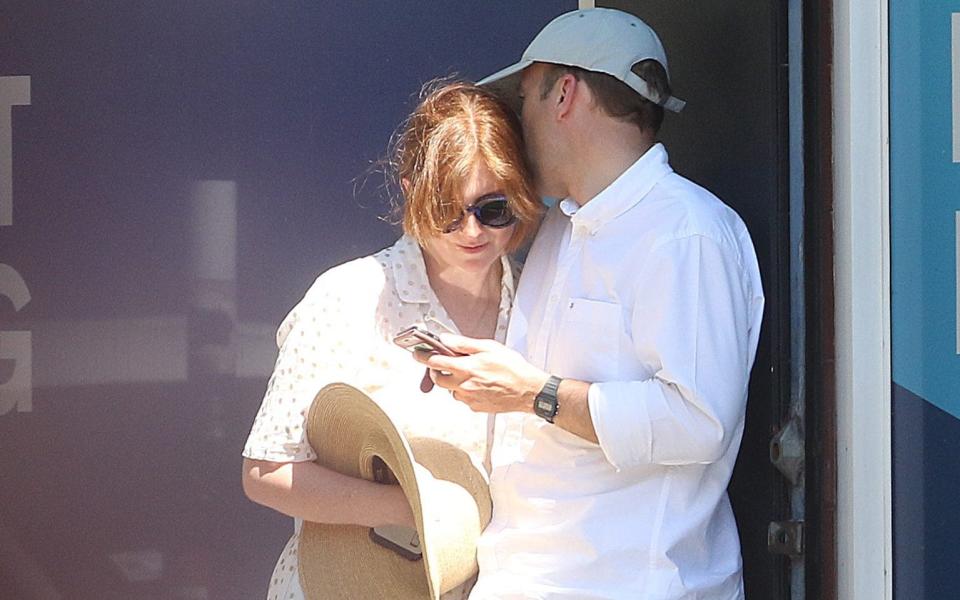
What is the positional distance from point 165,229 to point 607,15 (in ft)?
4.89

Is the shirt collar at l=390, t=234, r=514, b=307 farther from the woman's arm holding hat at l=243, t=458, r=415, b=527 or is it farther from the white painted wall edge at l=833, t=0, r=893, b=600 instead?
the white painted wall edge at l=833, t=0, r=893, b=600

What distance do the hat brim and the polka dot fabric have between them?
4cm

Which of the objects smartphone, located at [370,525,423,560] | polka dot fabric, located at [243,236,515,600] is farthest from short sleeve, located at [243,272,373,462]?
smartphone, located at [370,525,423,560]

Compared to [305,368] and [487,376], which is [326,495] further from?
[487,376]

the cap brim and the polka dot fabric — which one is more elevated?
the cap brim

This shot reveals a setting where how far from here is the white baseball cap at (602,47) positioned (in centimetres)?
208

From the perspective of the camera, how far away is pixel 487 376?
194 cm

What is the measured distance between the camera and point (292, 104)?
127 inches

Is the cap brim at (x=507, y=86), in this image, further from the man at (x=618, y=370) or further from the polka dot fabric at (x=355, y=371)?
the polka dot fabric at (x=355, y=371)

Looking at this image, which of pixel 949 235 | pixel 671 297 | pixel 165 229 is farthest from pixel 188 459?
pixel 949 235

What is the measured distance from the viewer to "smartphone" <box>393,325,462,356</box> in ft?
6.39

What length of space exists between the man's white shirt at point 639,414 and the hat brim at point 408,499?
0.16ft

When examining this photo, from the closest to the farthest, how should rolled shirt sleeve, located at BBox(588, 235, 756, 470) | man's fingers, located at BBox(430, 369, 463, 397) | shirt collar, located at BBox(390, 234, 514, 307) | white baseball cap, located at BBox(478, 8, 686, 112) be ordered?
rolled shirt sleeve, located at BBox(588, 235, 756, 470) → man's fingers, located at BBox(430, 369, 463, 397) → white baseball cap, located at BBox(478, 8, 686, 112) → shirt collar, located at BBox(390, 234, 514, 307)

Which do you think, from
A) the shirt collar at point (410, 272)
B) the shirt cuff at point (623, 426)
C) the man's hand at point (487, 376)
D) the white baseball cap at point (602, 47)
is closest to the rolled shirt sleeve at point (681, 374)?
the shirt cuff at point (623, 426)
